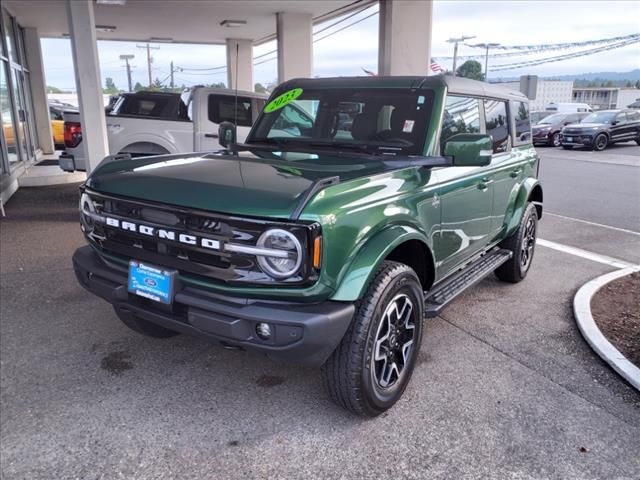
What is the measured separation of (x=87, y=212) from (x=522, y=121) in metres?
3.99

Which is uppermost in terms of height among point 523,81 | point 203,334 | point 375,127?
point 523,81

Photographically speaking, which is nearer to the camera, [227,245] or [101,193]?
[227,245]

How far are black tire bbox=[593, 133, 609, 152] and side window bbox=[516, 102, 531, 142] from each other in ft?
59.4

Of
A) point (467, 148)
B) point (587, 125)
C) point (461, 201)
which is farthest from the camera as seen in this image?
point (587, 125)

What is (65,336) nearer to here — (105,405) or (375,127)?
(105,405)

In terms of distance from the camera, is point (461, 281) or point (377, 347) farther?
point (461, 281)

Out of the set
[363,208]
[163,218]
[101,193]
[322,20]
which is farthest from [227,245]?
[322,20]

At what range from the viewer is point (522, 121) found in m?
5.04

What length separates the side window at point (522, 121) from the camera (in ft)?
16.1

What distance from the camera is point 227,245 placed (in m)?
2.45

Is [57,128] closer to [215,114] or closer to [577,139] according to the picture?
[215,114]

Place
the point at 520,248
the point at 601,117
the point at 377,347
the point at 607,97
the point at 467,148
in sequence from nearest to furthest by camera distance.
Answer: the point at 377,347
the point at 467,148
the point at 520,248
the point at 601,117
the point at 607,97

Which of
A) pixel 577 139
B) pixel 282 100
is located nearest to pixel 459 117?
pixel 282 100

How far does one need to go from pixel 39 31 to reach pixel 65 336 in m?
16.2
